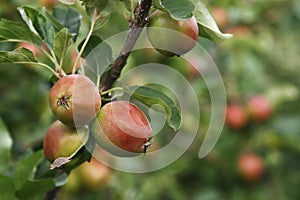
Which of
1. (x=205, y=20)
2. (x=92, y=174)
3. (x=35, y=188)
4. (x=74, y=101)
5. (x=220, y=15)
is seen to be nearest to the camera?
(x=74, y=101)

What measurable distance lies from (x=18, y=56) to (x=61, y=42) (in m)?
0.07

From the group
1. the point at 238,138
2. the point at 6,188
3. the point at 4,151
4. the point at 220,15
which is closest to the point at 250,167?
the point at 238,138

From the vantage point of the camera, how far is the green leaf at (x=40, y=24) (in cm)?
108

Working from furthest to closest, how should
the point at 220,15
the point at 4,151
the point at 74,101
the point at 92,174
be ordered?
the point at 220,15 → the point at 92,174 → the point at 4,151 → the point at 74,101

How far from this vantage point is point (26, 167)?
1.26 metres

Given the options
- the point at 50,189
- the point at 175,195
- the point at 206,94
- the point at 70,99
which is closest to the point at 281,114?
the point at 206,94

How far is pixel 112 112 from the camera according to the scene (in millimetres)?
945

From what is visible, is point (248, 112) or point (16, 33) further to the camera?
point (248, 112)

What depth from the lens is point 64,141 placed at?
95 centimetres

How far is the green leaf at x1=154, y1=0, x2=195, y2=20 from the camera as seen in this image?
0.96 metres

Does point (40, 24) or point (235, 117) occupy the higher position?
point (40, 24)

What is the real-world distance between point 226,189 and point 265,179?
0.62 ft

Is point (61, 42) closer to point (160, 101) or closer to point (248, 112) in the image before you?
point (160, 101)

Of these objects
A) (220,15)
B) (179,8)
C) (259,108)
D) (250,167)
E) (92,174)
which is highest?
(179,8)
